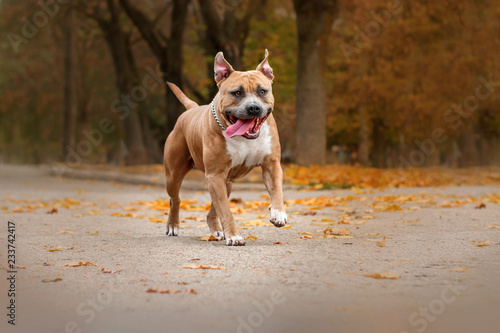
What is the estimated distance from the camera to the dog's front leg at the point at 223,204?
6.84 meters

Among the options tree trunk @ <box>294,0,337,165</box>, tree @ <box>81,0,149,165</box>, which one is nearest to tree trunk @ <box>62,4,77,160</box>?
tree @ <box>81,0,149,165</box>

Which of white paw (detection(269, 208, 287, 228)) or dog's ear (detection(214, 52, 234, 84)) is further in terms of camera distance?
dog's ear (detection(214, 52, 234, 84))

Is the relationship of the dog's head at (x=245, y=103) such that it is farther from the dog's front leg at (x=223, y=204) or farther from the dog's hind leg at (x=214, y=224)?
the dog's hind leg at (x=214, y=224)

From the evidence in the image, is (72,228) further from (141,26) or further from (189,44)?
(189,44)

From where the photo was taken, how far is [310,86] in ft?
64.1

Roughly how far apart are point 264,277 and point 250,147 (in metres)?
1.82

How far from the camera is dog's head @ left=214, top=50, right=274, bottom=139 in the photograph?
21.0ft

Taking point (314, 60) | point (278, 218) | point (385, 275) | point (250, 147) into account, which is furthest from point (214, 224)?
→ point (314, 60)

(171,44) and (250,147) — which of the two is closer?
(250,147)

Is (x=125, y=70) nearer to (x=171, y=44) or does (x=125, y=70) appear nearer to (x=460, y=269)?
(x=171, y=44)

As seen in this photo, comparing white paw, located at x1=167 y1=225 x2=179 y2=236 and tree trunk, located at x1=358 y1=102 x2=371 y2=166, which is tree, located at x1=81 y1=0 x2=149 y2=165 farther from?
white paw, located at x1=167 y1=225 x2=179 y2=236

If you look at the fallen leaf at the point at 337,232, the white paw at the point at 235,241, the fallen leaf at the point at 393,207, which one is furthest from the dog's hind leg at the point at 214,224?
the fallen leaf at the point at 393,207

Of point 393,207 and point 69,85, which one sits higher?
point 69,85

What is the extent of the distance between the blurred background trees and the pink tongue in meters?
12.9
